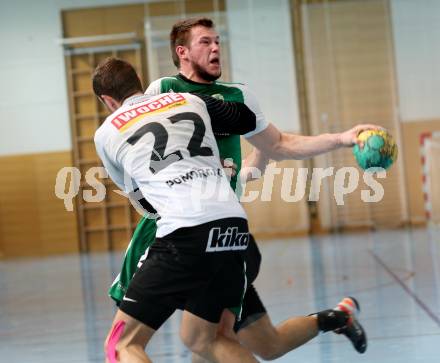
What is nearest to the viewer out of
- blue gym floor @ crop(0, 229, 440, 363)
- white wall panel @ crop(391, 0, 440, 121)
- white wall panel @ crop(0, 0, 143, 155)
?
blue gym floor @ crop(0, 229, 440, 363)

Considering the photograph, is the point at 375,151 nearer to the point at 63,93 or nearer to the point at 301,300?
the point at 301,300

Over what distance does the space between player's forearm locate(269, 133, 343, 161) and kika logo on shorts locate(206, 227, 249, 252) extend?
0.60 m

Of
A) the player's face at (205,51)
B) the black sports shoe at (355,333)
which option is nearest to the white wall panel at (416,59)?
the black sports shoe at (355,333)

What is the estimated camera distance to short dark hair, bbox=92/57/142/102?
348 centimetres

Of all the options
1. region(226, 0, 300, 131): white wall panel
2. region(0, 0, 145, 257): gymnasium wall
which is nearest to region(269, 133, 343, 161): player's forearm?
region(226, 0, 300, 131): white wall panel

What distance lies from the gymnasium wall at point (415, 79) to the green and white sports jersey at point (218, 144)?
13.3 meters

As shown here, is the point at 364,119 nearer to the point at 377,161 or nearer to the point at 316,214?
the point at 316,214

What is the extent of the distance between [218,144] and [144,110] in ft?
2.10

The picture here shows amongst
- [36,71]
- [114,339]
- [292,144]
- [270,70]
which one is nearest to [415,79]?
[270,70]

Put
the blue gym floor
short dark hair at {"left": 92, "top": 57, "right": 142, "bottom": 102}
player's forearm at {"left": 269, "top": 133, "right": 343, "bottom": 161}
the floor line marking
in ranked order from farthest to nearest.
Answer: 1. the floor line marking
2. the blue gym floor
3. player's forearm at {"left": 269, "top": 133, "right": 343, "bottom": 161}
4. short dark hair at {"left": 92, "top": 57, "right": 142, "bottom": 102}

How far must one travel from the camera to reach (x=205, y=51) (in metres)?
4.01

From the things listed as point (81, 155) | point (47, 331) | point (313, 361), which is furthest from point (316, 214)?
point (313, 361)

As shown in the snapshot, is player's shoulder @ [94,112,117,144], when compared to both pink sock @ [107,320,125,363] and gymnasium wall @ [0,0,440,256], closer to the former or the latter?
pink sock @ [107,320,125,363]

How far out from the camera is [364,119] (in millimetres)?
16938
